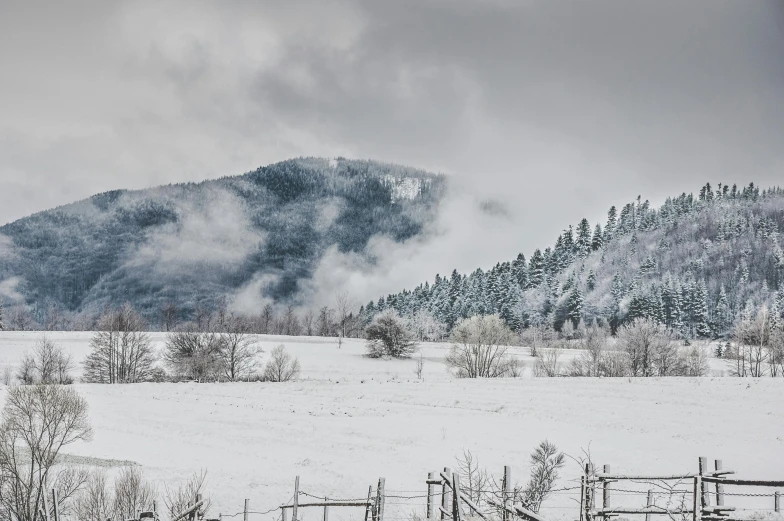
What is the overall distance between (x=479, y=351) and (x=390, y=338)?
76.6 ft

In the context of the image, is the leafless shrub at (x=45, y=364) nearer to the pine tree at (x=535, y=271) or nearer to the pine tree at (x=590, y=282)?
the pine tree at (x=535, y=271)

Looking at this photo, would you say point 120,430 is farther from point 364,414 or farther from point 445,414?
point 445,414

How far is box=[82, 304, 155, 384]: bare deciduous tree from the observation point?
7247 cm

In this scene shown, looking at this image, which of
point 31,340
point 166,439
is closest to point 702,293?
point 166,439

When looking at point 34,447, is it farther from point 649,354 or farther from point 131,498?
point 649,354

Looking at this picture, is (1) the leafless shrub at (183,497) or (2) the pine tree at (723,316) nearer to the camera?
(1) the leafless shrub at (183,497)

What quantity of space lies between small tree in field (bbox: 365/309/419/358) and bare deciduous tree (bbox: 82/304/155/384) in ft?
117

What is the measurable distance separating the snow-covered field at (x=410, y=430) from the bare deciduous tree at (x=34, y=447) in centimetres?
274

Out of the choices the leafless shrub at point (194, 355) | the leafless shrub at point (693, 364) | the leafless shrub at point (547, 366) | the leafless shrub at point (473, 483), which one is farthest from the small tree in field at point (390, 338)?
the leafless shrub at point (473, 483)

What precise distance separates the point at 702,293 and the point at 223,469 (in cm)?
16548

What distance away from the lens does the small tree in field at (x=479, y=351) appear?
6844 cm

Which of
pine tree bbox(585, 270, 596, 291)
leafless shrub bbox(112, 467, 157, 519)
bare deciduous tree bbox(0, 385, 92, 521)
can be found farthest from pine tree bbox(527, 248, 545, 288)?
leafless shrub bbox(112, 467, 157, 519)

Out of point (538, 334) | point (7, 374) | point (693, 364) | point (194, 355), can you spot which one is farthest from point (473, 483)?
point (538, 334)

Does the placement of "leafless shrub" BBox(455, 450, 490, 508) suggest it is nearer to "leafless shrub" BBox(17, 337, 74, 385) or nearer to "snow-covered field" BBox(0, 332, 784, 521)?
"snow-covered field" BBox(0, 332, 784, 521)
